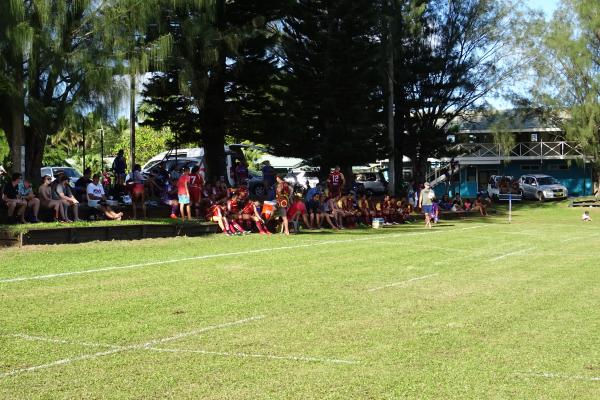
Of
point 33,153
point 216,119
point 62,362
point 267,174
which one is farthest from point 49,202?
point 62,362

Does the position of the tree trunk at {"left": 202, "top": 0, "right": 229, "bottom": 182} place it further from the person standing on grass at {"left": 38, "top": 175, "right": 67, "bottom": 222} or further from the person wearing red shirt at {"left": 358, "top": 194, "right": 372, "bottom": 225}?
the person standing on grass at {"left": 38, "top": 175, "right": 67, "bottom": 222}

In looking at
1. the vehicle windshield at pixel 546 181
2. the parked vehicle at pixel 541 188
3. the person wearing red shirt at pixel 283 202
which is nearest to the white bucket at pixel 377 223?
the person wearing red shirt at pixel 283 202

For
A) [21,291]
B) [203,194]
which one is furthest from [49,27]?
[21,291]

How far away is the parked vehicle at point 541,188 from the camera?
2016 inches

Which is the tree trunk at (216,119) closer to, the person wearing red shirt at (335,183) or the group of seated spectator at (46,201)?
the person wearing red shirt at (335,183)

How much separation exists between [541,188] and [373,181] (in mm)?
12764

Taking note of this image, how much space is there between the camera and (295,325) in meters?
8.91

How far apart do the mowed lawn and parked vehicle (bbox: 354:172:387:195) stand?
1127 inches

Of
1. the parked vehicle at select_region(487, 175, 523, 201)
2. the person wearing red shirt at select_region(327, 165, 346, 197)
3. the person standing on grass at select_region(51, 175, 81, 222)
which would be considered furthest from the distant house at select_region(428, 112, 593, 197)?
the person standing on grass at select_region(51, 175, 81, 222)

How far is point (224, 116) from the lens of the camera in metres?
29.1

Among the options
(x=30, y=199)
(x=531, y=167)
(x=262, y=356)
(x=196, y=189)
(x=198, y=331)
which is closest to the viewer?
(x=262, y=356)

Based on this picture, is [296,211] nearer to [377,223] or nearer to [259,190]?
[377,223]

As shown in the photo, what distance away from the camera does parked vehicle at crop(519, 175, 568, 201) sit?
168 ft

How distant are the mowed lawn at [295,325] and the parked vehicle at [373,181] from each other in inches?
1127
